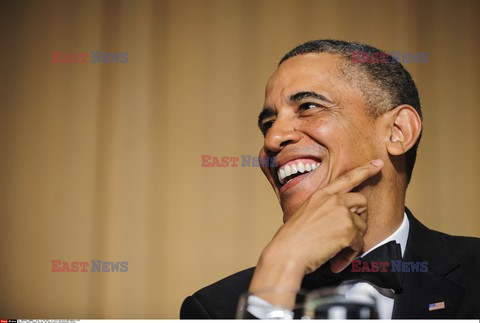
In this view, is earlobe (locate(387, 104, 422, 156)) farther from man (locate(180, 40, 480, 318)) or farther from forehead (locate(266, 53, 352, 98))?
forehead (locate(266, 53, 352, 98))

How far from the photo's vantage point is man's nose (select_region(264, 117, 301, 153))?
5.72 feet

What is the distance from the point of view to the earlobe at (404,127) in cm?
179

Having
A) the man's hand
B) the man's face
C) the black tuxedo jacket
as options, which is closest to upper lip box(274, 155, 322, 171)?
the man's face

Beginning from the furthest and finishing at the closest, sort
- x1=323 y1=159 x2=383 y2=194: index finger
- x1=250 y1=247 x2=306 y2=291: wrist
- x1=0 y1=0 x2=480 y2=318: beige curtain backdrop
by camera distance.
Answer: x1=0 y1=0 x2=480 y2=318: beige curtain backdrop → x1=323 y1=159 x2=383 y2=194: index finger → x1=250 y1=247 x2=306 y2=291: wrist

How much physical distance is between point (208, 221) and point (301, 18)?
3.03ft

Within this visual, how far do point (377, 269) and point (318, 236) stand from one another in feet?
0.86

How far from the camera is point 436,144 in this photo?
232 centimetres

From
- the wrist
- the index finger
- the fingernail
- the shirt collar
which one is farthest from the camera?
the shirt collar

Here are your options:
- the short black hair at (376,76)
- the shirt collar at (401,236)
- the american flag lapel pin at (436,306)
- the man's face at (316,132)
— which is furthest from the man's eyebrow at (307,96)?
the american flag lapel pin at (436,306)

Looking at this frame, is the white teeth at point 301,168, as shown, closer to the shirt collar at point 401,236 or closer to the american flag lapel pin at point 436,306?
the shirt collar at point 401,236

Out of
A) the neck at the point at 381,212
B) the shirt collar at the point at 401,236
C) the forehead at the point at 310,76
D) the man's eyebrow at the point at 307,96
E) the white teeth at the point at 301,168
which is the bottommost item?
the shirt collar at the point at 401,236

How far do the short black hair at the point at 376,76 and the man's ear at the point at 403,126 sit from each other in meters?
0.03

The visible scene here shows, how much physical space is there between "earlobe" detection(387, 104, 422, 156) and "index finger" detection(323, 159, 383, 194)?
0.37ft

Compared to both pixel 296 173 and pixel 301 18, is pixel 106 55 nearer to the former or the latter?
pixel 301 18
